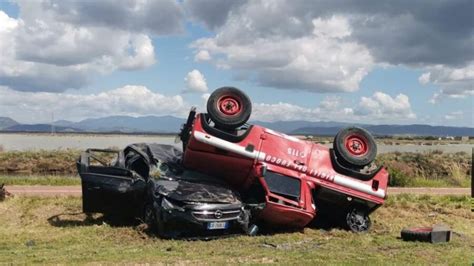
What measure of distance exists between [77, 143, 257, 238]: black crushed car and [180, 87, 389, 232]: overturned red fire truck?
1.80 ft

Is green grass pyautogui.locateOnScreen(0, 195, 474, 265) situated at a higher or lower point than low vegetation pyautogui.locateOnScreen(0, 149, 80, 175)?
higher

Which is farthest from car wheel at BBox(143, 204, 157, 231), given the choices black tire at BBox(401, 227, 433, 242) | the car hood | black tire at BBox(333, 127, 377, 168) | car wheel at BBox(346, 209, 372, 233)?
black tire at BBox(401, 227, 433, 242)

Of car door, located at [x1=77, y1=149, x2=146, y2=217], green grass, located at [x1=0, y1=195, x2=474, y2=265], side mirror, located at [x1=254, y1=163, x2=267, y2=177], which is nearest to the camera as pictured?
green grass, located at [x1=0, y1=195, x2=474, y2=265]

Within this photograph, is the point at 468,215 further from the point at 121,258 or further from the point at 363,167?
the point at 121,258

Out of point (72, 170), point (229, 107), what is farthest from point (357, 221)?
point (72, 170)

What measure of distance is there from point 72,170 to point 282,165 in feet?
75.4

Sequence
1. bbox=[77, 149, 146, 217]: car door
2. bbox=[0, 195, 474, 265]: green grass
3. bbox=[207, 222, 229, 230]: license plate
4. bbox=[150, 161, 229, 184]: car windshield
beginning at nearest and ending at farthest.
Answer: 1. bbox=[0, 195, 474, 265]: green grass
2. bbox=[207, 222, 229, 230]: license plate
3. bbox=[150, 161, 229, 184]: car windshield
4. bbox=[77, 149, 146, 217]: car door

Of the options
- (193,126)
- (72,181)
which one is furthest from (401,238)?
(72,181)

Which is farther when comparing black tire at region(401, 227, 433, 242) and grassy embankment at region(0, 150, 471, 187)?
grassy embankment at region(0, 150, 471, 187)

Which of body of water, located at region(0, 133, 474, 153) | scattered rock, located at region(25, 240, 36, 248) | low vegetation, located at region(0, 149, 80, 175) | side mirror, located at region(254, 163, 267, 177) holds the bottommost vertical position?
body of water, located at region(0, 133, 474, 153)

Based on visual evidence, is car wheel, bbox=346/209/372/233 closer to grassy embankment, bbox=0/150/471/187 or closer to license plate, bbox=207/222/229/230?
license plate, bbox=207/222/229/230

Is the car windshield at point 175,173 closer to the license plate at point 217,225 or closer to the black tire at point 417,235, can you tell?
the license plate at point 217,225

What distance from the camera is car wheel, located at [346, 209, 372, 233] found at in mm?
12555

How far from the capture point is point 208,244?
10.2 meters
